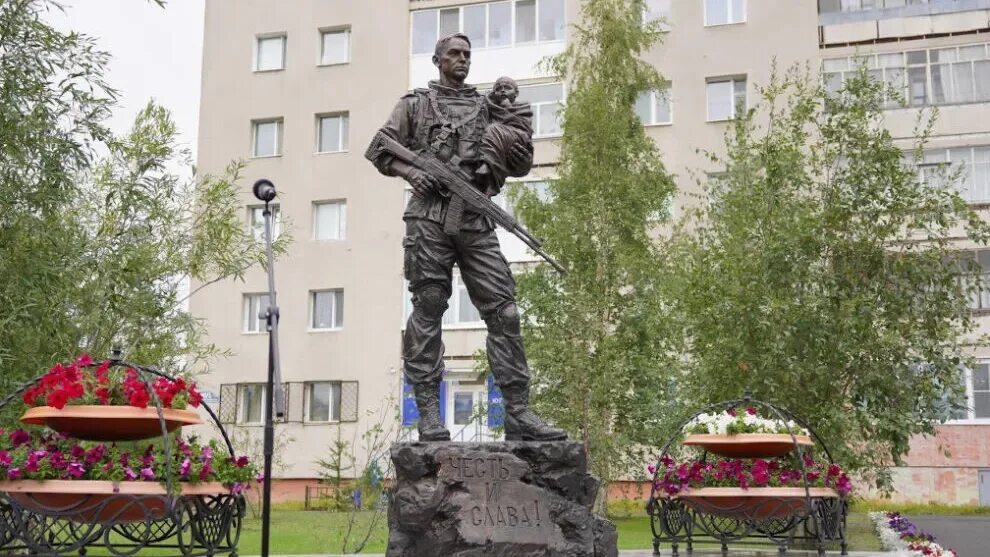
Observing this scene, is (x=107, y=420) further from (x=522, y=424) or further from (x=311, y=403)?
(x=311, y=403)

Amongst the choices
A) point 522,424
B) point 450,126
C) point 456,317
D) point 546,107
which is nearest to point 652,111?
point 546,107

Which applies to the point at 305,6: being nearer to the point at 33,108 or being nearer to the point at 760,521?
the point at 33,108

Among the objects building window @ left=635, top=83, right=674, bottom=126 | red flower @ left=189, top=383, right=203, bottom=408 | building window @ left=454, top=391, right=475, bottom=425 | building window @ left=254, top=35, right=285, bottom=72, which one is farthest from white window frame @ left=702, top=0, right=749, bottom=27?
red flower @ left=189, top=383, right=203, bottom=408

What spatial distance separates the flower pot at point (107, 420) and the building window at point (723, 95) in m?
20.3

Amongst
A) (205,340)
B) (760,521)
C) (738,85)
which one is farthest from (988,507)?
(205,340)

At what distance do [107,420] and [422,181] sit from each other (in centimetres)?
266

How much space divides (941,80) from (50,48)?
19.6 m

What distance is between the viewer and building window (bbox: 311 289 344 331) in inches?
1055

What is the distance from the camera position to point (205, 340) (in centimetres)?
2727

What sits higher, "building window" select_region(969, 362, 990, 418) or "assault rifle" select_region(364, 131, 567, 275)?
"assault rifle" select_region(364, 131, 567, 275)

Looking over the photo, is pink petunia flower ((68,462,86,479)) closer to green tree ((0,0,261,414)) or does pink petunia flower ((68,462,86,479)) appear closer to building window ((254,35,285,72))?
green tree ((0,0,261,414))

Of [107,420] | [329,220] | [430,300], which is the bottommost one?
[107,420]

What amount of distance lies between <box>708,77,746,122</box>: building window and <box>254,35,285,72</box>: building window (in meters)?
11.5

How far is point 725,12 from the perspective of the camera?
83.4 feet
